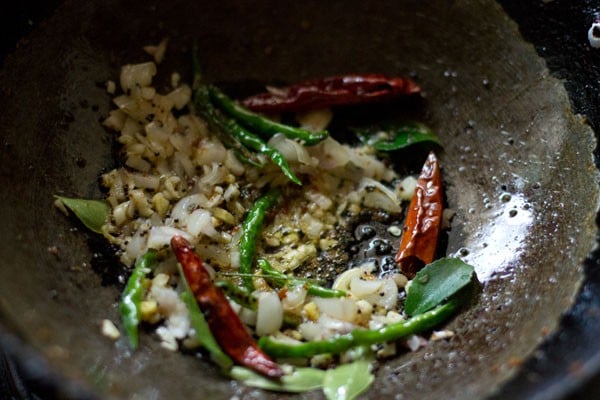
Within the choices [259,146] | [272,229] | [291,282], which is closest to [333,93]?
[259,146]

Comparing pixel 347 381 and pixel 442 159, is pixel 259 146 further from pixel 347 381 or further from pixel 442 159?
pixel 347 381

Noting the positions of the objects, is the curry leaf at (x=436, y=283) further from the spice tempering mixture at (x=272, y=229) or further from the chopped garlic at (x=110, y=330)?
the chopped garlic at (x=110, y=330)

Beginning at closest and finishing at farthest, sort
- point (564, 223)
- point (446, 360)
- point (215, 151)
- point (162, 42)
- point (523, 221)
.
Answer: point (446, 360) → point (564, 223) → point (523, 221) → point (215, 151) → point (162, 42)

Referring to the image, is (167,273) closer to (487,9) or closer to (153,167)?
(153,167)

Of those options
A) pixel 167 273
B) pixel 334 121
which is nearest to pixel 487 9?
pixel 334 121

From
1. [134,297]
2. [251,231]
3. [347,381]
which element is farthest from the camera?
[251,231]

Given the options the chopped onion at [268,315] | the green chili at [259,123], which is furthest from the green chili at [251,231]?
the green chili at [259,123]
